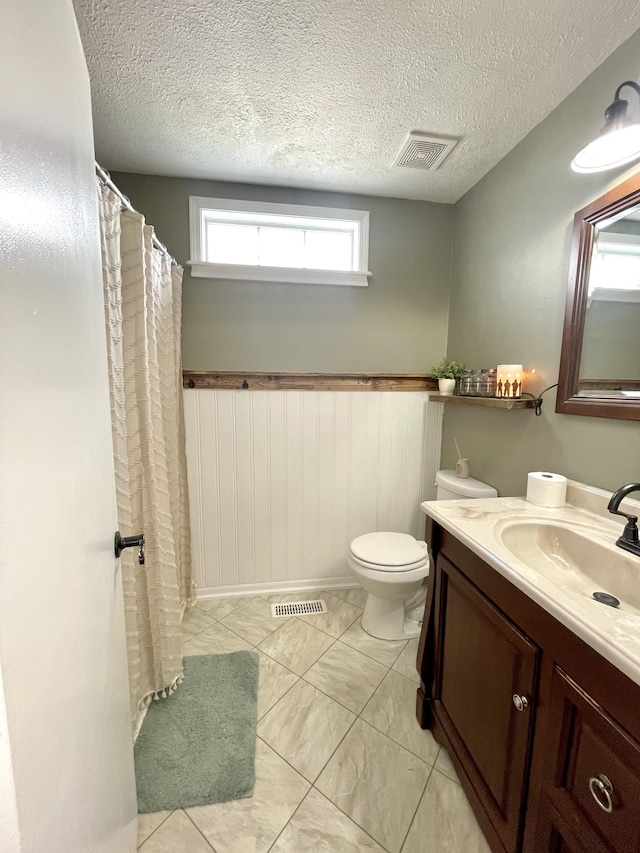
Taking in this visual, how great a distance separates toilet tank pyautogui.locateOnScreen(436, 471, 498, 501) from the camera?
1.70m

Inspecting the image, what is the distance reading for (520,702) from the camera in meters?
0.82

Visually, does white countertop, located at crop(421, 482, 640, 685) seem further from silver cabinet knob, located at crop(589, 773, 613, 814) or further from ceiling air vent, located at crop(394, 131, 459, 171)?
ceiling air vent, located at crop(394, 131, 459, 171)

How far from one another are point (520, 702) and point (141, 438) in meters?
1.37

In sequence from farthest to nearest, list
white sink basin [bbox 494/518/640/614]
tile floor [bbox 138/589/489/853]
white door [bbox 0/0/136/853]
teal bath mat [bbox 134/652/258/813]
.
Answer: teal bath mat [bbox 134/652/258/813]
tile floor [bbox 138/589/489/853]
white sink basin [bbox 494/518/640/614]
white door [bbox 0/0/136/853]

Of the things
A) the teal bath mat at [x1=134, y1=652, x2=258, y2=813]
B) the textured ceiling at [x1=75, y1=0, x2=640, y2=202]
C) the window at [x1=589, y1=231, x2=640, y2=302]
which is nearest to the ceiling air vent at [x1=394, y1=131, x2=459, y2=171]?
the textured ceiling at [x1=75, y1=0, x2=640, y2=202]

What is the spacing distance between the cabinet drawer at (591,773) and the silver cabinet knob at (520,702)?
0.23 feet

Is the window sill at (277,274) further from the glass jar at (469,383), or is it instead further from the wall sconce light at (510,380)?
the wall sconce light at (510,380)

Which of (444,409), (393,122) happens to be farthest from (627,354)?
(393,122)

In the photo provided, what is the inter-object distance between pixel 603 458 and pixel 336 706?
1401mm

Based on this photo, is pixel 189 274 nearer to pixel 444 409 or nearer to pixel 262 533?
pixel 262 533

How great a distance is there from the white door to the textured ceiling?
64 centimetres

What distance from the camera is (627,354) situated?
111 centimetres

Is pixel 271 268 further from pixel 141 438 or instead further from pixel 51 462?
pixel 51 462

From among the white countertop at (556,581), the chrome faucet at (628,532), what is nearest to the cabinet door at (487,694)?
the white countertop at (556,581)
